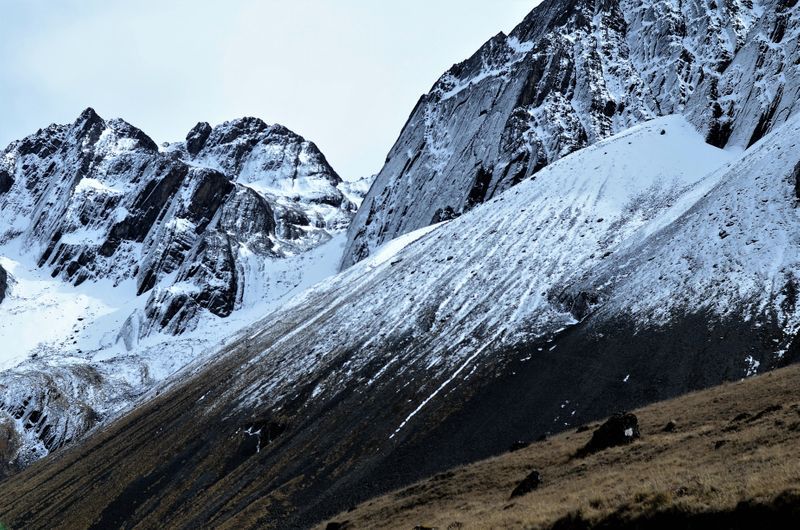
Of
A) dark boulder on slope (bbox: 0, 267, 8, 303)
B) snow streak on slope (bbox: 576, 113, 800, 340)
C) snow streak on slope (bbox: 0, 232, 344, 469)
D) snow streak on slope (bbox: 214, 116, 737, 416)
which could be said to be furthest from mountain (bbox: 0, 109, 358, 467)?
snow streak on slope (bbox: 576, 113, 800, 340)

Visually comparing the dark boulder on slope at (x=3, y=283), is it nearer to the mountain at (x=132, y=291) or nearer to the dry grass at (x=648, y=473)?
the mountain at (x=132, y=291)

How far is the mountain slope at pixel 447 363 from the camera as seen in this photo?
45.5 meters

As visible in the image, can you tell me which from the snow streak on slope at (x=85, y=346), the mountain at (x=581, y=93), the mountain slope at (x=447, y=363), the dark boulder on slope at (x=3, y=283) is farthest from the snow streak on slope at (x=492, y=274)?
the dark boulder on slope at (x=3, y=283)

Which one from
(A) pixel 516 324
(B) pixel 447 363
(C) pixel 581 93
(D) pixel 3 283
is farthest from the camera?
(D) pixel 3 283

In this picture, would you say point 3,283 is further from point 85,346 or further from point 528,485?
point 528,485

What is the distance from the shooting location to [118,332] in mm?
140375

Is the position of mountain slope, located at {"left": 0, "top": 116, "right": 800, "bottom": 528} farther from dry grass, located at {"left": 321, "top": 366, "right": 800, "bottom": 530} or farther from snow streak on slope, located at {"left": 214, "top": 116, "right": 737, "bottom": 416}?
dry grass, located at {"left": 321, "top": 366, "right": 800, "bottom": 530}

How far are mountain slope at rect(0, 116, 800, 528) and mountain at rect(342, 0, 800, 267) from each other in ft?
59.3

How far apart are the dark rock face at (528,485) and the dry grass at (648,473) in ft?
1.49

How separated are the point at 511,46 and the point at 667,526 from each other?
522 feet

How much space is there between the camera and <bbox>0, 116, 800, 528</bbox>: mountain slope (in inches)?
1791

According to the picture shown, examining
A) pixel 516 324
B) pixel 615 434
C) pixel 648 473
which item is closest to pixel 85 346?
pixel 516 324

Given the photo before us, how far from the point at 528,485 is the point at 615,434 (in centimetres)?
602

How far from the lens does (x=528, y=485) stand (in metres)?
27.5
